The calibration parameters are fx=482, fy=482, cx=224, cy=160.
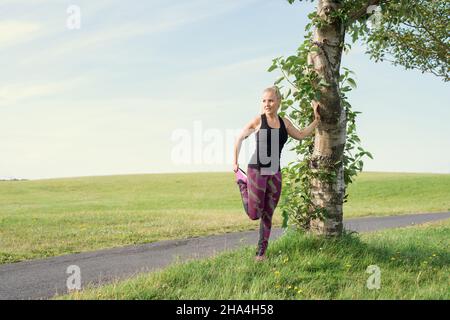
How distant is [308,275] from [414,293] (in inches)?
69.3

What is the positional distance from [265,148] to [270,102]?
84cm

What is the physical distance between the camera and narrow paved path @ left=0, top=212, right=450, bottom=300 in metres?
9.56

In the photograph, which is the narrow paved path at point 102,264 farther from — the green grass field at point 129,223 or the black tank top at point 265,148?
the black tank top at point 265,148

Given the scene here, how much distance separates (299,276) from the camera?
27.6 ft

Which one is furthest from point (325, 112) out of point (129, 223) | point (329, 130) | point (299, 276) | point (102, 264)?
point (129, 223)

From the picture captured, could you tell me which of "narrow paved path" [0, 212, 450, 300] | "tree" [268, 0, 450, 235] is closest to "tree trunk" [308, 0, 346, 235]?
"tree" [268, 0, 450, 235]

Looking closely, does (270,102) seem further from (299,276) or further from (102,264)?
(102,264)

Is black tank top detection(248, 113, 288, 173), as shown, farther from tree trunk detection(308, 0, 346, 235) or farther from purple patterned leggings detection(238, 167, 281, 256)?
tree trunk detection(308, 0, 346, 235)

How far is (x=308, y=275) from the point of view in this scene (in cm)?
852

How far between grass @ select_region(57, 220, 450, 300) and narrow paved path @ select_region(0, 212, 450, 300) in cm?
129

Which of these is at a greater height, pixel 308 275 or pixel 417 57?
pixel 417 57

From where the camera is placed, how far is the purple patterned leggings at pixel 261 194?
28.2ft

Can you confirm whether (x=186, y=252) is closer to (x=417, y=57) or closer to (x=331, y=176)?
(x=331, y=176)
